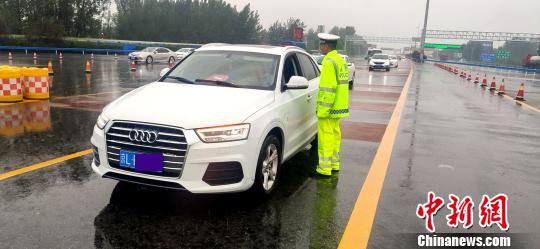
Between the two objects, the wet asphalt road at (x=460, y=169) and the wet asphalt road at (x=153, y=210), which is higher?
the wet asphalt road at (x=460, y=169)

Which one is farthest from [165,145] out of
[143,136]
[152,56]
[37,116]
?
[152,56]

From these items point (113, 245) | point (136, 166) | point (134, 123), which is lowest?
point (113, 245)

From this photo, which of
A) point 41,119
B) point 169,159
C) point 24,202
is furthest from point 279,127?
point 41,119

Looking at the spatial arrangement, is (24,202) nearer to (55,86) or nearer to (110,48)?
(55,86)

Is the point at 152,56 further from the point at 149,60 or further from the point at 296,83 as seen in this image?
the point at 296,83

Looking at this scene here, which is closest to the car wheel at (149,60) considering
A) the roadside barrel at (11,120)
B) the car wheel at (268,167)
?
the roadside barrel at (11,120)

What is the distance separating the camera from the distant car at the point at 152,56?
1344 inches

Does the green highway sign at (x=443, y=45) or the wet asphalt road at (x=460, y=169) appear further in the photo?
the green highway sign at (x=443, y=45)

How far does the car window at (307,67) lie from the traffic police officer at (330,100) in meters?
0.71

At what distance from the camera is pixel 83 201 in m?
4.61

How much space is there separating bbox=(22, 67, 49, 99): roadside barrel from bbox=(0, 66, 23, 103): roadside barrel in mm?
421

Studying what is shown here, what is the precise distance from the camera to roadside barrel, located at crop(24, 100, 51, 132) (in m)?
8.16

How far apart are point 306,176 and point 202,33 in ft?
261

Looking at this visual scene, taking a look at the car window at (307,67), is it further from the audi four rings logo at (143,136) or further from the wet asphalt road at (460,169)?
the audi four rings logo at (143,136)
